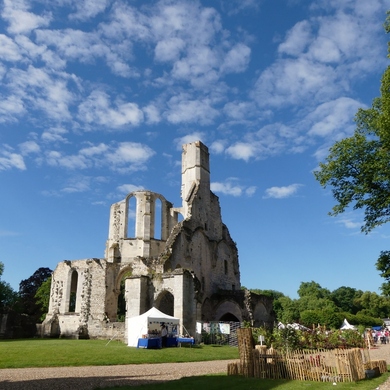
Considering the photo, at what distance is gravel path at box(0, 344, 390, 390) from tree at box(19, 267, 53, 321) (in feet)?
114

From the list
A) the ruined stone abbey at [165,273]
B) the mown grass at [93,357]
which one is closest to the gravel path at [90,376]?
the mown grass at [93,357]

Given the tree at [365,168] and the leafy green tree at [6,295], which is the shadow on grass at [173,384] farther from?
the leafy green tree at [6,295]

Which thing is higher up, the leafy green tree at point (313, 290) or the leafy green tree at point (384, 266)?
Result: the leafy green tree at point (313, 290)

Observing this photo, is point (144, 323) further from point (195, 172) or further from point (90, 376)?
point (195, 172)

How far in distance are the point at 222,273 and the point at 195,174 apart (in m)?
9.38

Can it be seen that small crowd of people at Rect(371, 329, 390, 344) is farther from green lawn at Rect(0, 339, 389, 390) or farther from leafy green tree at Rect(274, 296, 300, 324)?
leafy green tree at Rect(274, 296, 300, 324)

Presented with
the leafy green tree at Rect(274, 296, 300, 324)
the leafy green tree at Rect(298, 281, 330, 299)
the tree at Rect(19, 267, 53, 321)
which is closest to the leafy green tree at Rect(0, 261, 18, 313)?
the tree at Rect(19, 267, 53, 321)

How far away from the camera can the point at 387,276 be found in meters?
16.9

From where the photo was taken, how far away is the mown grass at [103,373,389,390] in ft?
29.6

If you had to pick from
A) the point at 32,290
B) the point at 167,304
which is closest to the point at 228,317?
the point at 167,304

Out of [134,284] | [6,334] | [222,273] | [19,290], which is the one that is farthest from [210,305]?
[19,290]

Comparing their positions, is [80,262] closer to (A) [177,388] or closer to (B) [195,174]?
(B) [195,174]

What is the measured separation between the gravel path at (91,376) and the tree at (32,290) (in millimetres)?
34599

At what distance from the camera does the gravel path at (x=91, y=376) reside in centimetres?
934
